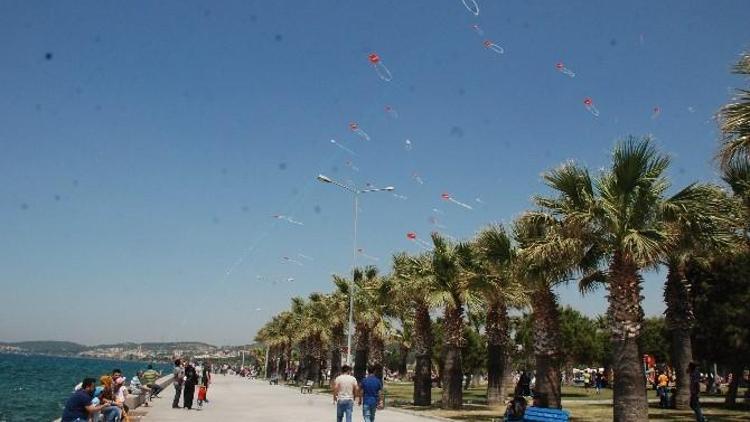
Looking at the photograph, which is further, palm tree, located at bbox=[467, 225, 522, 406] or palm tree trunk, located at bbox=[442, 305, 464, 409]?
palm tree trunk, located at bbox=[442, 305, 464, 409]

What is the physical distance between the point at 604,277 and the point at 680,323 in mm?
6099

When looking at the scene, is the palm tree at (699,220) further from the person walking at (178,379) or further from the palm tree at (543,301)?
the person walking at (178,379)

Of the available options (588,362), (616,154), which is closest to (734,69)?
(616,154)

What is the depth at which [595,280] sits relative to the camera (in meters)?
21.0

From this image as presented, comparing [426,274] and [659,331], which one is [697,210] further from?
[659,331]

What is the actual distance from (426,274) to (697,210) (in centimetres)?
1342

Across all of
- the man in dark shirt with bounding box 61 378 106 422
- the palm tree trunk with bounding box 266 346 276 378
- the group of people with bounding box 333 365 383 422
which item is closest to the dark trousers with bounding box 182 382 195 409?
the group of people with bounding box 333 365 383 422

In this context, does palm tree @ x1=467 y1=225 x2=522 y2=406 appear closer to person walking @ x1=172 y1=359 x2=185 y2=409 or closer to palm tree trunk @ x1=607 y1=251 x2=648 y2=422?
palm tree trunk @ x1=607 y1=251 x2=648 y2=422

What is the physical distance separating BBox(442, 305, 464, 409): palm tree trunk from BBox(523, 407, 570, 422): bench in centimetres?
1320

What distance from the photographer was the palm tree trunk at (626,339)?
52.7ft

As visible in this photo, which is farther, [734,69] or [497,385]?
[497,385]

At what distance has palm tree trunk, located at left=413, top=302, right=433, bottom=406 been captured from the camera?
29.7m

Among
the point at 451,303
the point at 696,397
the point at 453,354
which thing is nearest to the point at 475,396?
the point at 453,354

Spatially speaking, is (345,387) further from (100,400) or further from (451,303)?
(451,303)
